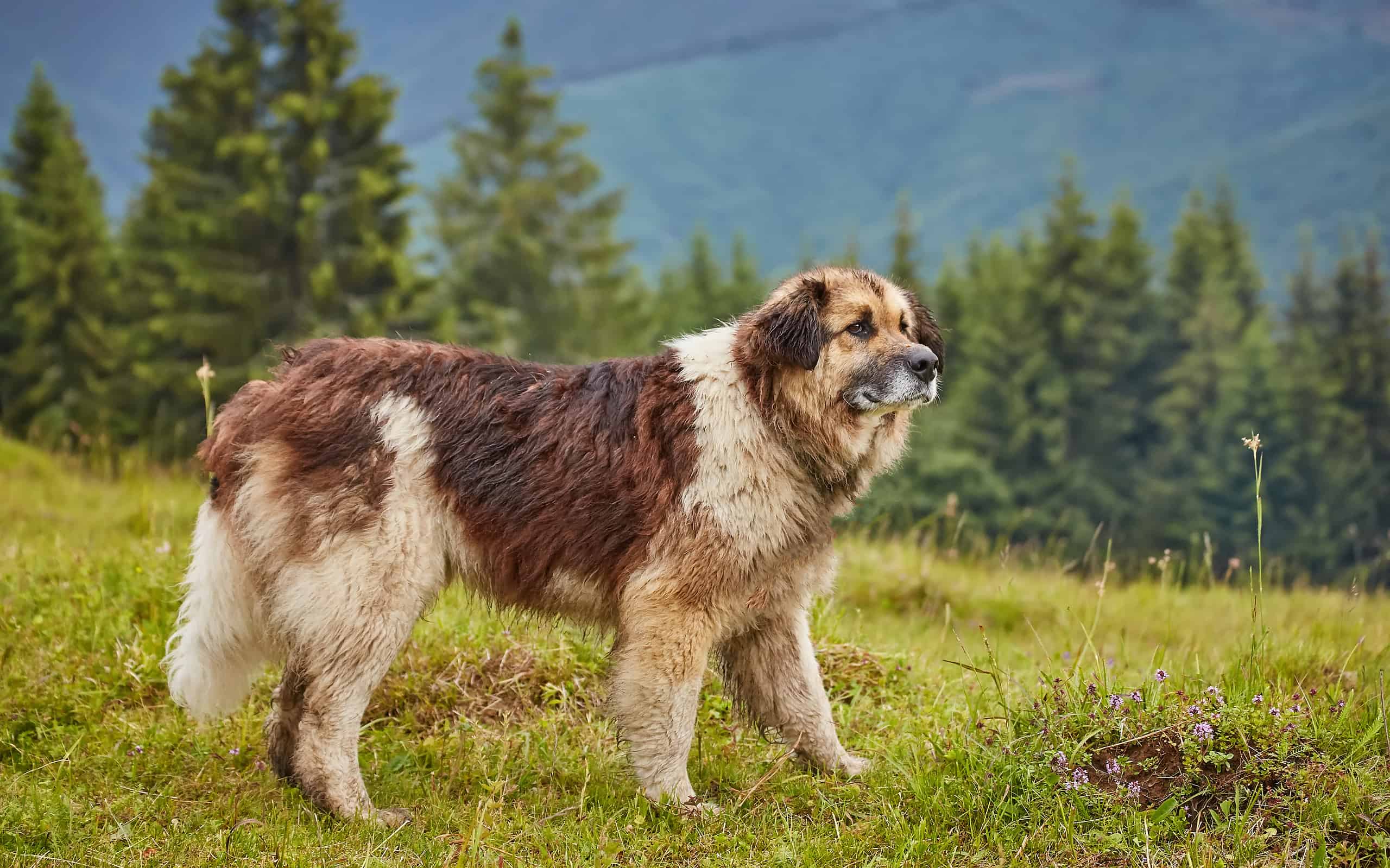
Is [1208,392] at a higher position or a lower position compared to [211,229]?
lower

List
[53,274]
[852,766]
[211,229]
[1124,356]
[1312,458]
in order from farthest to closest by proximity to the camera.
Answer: [1124,356]
[1312,458]
[53,274]
[211,229]
[852,766]

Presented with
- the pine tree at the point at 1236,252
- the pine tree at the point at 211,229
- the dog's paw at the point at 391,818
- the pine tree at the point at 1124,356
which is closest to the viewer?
the dog's paw at the point at 391,818

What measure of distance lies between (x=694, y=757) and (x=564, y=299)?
110 ft

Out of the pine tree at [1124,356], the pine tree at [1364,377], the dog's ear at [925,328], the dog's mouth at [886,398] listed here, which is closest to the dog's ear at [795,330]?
the dog's mouth at [886,398]

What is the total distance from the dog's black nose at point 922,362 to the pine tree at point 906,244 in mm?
38023

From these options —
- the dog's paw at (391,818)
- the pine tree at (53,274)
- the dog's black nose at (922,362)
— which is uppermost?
the pine tree at (53,274)

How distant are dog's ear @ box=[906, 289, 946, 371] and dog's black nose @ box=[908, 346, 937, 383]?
0.41m

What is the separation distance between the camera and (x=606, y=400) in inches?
185

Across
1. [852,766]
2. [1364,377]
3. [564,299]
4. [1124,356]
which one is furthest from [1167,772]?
[1364,377]

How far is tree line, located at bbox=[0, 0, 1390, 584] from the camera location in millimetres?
26750

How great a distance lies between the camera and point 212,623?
4.59m

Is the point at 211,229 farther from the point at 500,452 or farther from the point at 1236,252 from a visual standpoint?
the point at 1236,252

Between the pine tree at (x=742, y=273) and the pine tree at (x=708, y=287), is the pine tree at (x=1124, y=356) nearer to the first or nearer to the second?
the pine tree at (x=708, y=287)

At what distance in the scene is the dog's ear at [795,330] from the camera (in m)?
4.52
